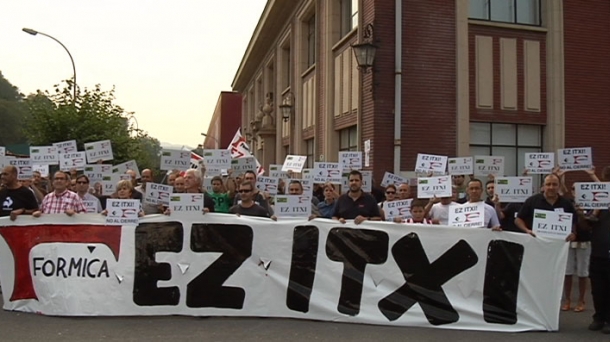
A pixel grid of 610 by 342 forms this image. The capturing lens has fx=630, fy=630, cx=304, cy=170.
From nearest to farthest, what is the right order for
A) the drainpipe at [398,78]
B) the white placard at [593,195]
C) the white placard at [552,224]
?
the white placard at [552,224]
the white placard at [593,195]
the drainpipe at [398,78]

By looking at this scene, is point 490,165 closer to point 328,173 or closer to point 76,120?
point 328,173

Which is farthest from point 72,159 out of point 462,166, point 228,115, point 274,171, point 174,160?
point 228,115

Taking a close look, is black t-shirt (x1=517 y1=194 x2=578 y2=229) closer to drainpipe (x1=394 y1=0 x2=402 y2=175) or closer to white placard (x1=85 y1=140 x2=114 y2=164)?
drainpipe (x1=394 y1=0 x2=402 y2=175)

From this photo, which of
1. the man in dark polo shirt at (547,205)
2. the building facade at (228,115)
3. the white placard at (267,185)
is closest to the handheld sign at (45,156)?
the white placard at (267,185)

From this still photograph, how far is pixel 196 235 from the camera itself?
7648 millimetres

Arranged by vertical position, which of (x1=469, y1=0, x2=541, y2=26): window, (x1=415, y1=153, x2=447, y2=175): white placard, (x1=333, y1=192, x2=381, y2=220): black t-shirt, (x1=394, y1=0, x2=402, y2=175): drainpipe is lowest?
(x1=333, y1=192, x2=381, y2=220): black t-shirt

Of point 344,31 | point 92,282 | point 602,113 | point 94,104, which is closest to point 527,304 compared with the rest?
point 92,282

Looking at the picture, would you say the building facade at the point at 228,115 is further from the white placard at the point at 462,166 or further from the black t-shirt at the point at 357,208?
the black t-shirt at the point at 357,208

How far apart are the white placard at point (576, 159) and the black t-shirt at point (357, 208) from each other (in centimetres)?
288

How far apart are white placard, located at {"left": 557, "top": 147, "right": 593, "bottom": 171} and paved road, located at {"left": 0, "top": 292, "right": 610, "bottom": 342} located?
2.39 metres

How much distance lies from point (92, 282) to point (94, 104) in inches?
820

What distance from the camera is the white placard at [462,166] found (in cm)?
959

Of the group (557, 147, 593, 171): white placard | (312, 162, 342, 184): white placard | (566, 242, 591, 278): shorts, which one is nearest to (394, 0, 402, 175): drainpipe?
(312, 162, 342, 184): white placard

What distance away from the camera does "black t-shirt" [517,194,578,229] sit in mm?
7426
